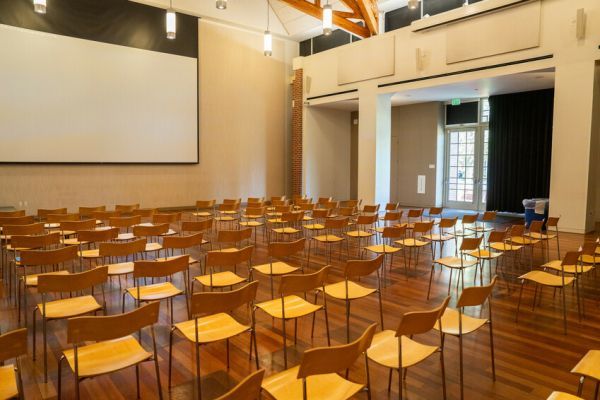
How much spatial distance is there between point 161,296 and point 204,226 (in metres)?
2.76

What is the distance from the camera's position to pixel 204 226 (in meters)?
6.40

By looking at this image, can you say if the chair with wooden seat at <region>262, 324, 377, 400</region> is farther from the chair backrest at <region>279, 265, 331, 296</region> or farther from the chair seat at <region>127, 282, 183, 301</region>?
the chair seat at <region>127, 282, 183, 301</region>

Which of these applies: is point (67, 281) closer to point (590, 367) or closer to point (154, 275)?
point (154, 275)

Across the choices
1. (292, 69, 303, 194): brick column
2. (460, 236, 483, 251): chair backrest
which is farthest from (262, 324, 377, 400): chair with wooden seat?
(292, 69, 303, 194): brick column

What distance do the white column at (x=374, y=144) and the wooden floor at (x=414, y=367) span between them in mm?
7978

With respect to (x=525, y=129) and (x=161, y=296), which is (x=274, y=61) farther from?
(x=161, y=296)

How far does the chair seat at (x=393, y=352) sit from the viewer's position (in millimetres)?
2539

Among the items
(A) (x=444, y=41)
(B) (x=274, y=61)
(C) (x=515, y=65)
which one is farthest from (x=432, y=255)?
(B) (x=274, y=61)

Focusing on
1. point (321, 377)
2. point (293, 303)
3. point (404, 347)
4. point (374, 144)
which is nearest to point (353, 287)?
point (293, 303)

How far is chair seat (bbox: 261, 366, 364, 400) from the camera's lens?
2141 mm

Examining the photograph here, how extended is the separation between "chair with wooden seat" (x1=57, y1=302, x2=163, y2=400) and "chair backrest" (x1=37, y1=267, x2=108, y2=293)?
0.66m

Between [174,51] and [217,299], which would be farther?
[174,51]

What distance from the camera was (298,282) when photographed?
325 cm

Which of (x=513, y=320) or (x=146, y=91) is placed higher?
(x=146, y=91)
